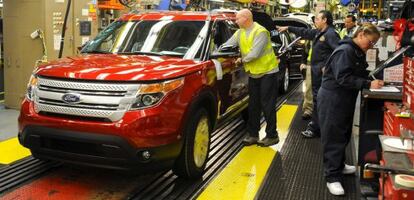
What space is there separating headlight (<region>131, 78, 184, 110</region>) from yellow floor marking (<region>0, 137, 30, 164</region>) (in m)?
2.21

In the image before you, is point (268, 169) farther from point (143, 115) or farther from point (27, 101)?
point (27, 101)

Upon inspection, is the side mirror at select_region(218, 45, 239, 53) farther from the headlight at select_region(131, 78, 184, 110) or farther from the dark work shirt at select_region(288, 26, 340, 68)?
the dark work shirt at select_region(288, 26, 340, 68)

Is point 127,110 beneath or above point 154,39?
beneath

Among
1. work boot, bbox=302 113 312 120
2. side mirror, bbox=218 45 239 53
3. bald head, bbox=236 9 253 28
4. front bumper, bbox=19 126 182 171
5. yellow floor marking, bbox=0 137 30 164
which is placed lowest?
yellow floor marking, bbox=0 137 30 164

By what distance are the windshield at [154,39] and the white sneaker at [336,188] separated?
6.53 ft

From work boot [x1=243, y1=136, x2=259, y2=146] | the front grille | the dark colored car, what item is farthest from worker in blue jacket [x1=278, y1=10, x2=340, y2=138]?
the front grille

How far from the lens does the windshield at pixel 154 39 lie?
17.0ft

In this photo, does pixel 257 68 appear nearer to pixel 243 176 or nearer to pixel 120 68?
pixel 243 176

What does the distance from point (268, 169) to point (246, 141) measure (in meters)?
1.03

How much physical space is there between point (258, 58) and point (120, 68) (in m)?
2.20

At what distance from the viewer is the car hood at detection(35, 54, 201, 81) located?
4137 millimetres

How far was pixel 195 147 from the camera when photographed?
477 cm

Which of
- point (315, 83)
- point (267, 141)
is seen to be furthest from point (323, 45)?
point (267, 141)

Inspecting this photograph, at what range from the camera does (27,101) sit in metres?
4.53
